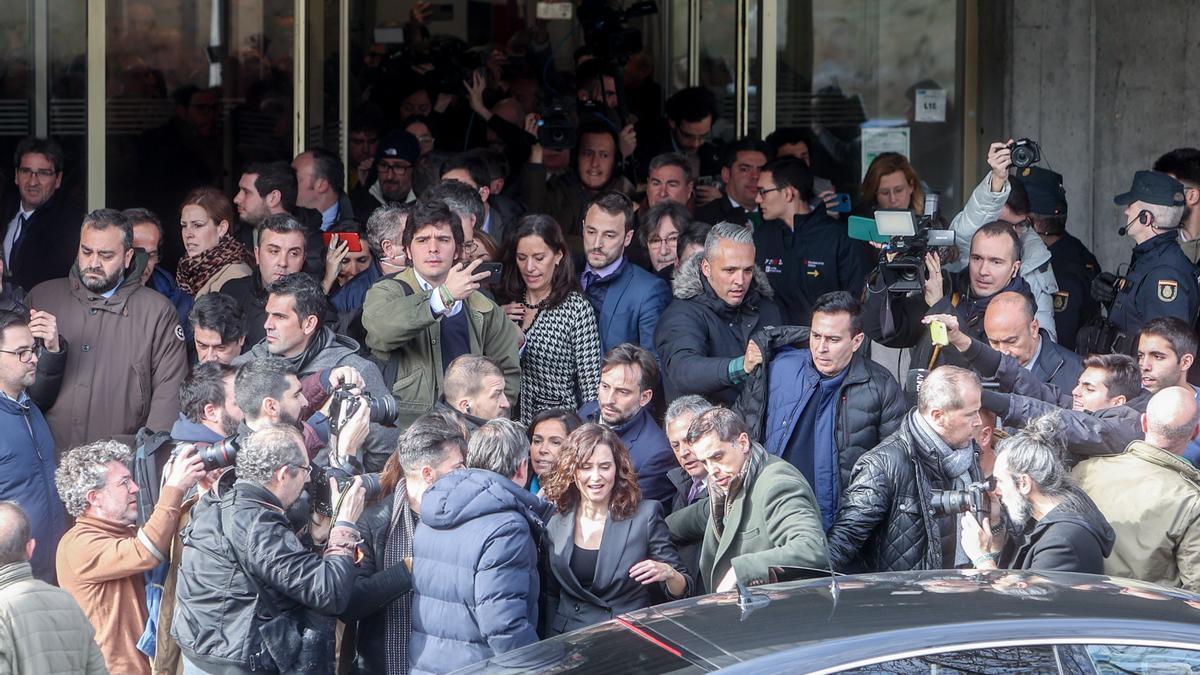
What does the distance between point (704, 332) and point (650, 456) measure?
717mm

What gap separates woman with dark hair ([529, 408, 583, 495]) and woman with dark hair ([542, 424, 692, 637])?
558 millimetres

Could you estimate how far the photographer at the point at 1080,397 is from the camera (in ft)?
19.5

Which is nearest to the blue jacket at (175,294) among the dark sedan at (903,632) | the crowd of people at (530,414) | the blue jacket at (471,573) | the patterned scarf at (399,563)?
the crowd of people at (530,414)

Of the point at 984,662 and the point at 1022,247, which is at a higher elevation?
the point at 1022,247

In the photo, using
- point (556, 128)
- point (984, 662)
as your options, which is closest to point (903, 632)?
point (984, 662)

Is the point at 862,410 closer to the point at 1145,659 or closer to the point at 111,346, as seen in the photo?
the point at 1145,659

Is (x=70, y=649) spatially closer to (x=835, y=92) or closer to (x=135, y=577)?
(x=135, y=577)

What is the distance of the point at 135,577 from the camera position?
18.7 ft

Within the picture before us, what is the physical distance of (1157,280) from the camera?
720cm

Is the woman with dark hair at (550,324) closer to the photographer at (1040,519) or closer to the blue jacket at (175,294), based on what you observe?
the blue jacket at (175,294)

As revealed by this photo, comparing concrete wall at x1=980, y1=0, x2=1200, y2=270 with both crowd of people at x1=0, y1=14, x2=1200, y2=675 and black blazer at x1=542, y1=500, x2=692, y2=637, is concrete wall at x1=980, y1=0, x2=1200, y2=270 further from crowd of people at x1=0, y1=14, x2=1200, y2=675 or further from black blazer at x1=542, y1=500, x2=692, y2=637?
black blazer at x1=542, y1=500, x2=692, y2=637

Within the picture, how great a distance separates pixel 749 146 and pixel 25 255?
3790mm

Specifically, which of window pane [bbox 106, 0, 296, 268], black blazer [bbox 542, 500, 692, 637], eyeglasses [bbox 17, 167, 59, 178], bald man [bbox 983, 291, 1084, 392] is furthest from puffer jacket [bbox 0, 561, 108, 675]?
window pane [bbox 106, 0, 296, 268]

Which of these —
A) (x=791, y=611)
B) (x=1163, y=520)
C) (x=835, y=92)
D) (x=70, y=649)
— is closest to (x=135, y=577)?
(x=70, y=649)
